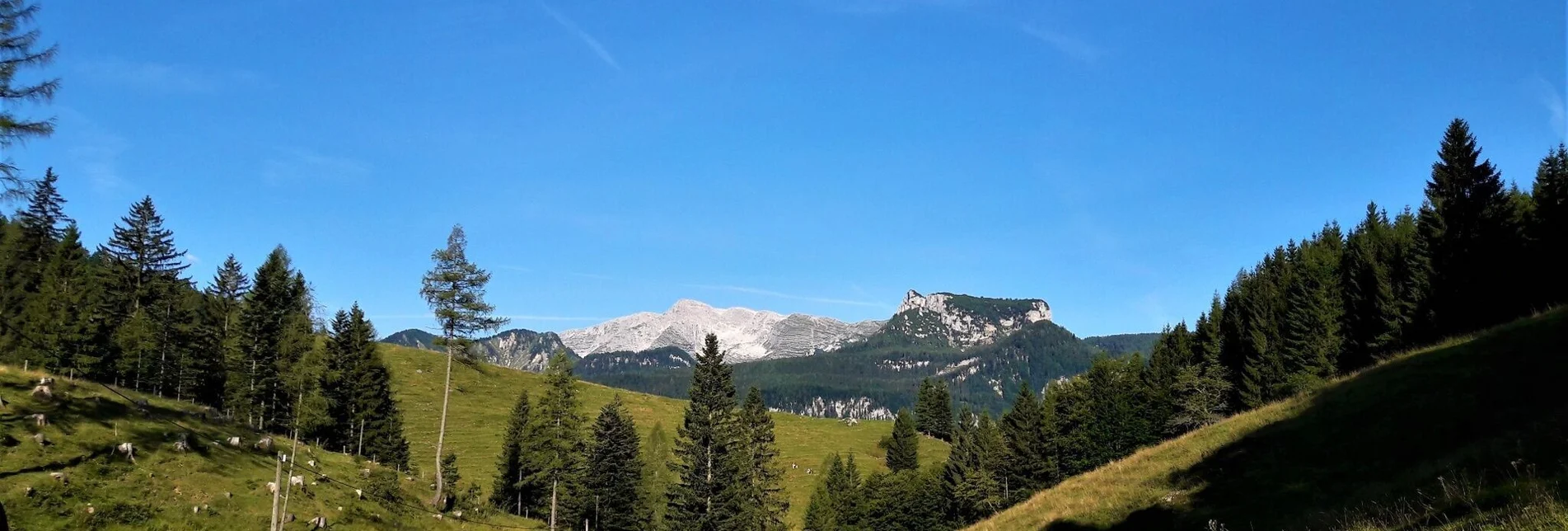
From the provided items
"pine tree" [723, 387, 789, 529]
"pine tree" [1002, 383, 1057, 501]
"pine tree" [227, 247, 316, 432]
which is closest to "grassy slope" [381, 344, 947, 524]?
"pine tree" [1002, 383, 1057, 501]

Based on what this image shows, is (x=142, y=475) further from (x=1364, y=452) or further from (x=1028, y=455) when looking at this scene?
(x=1028, y=455)

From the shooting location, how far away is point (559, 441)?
2820 inches

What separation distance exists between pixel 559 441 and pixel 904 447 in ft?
279

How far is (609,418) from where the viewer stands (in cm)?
8381

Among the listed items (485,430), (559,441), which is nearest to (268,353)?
(559,441)

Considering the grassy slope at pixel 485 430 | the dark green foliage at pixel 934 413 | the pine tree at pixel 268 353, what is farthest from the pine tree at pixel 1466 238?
the dark green foliage at pixel 934 413

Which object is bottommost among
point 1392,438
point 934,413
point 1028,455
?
point 1028,455

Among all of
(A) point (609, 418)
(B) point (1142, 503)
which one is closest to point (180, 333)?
(A) point (609, 418)

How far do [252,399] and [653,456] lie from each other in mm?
50200

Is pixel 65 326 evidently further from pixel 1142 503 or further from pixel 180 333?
pixel 1142 503

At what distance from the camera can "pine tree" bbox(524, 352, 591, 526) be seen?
7038 centimetres

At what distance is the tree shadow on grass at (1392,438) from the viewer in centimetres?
2298

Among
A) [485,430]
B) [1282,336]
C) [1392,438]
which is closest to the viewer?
[1392,438]

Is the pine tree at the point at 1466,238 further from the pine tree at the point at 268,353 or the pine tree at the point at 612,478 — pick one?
the pine tree at the point at 268,353
